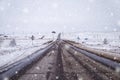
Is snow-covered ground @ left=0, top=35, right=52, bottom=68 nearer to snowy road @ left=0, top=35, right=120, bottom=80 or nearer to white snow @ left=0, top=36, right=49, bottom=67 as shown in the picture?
white snow @ left=0, top=36, right=49, bottom=67

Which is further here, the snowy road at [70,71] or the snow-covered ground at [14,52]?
the snow-covered ground at [14,52]

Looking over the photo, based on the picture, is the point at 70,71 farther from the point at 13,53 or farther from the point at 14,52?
the point at 14,52

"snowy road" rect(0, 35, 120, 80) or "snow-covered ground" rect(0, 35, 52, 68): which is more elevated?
"snowy road" rect(0, 35, 120, 80)

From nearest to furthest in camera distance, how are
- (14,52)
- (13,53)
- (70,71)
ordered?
1. (70,71)
2. (13,53)
3. (14,52)

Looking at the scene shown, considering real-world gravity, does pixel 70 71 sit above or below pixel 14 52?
above

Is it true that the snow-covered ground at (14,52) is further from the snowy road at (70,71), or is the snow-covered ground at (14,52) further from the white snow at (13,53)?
the snowy road at (70,71)

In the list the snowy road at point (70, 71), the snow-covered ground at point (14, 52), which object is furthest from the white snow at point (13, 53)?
the snowy road at point (70, 71)

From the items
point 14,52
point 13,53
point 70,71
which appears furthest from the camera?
point 14,52

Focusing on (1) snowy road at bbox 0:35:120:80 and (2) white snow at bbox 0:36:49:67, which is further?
(2) white snow at bbox 0:36:49:67

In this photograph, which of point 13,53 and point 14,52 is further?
point 14,52

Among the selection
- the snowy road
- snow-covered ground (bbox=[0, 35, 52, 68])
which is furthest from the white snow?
the snowy road

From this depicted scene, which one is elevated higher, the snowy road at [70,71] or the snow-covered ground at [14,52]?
the snowy road at [70,71]

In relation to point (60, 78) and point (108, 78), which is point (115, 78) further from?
point (60, 78)

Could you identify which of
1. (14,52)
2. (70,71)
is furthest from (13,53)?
(70,71)
